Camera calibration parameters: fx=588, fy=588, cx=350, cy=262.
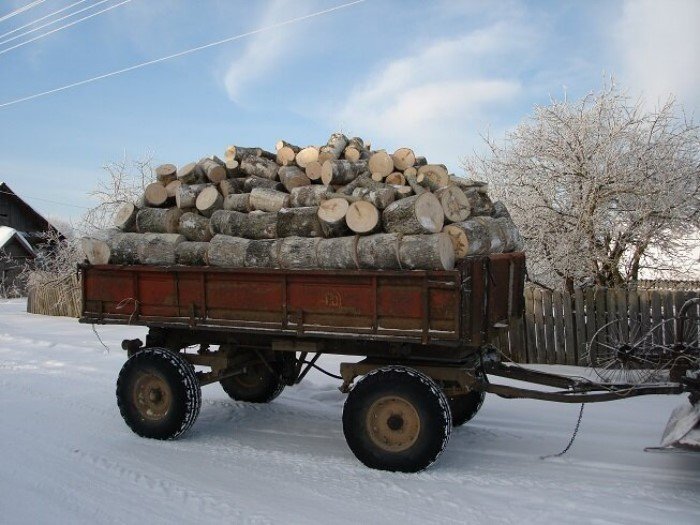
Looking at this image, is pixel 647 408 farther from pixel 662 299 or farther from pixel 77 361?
pixel 77 361

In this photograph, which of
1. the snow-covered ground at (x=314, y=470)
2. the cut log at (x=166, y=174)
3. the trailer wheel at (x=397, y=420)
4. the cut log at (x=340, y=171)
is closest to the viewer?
the snow-covered ground at (x=314, y=470)

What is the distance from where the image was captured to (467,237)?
17.8ft

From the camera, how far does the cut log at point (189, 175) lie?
7184 mm

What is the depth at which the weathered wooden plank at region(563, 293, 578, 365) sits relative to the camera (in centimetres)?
1023

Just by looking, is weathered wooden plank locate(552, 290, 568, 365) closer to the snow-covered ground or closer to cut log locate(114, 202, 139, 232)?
the snow-covered ground

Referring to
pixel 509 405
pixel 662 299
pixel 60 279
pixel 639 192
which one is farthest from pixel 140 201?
pixel 60 279

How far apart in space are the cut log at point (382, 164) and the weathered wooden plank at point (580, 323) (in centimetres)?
531

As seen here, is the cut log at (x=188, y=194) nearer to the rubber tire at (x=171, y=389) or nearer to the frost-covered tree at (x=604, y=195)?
the rubber tire at (x=171, y=389)

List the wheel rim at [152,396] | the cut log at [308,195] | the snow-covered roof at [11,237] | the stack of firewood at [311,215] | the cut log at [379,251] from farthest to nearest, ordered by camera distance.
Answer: the snow-covered roof at [11,237], the cut log at [308,195], the wheel rim at [152,396], the stack of firewood at [311,215], the cut log at [379,251]

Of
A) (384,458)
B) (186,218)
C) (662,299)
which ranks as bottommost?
(384,458)

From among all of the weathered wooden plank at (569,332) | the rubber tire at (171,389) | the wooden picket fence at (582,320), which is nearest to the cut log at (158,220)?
the rubber tire at (171,389)

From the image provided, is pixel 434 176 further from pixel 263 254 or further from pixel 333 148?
pixel 263 254

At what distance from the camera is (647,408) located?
7266mm

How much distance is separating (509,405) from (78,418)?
17.0 ft
